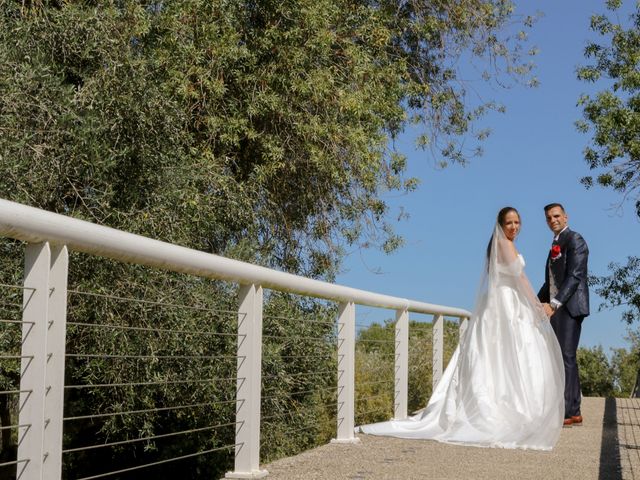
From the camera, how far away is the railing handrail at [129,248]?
3.22m

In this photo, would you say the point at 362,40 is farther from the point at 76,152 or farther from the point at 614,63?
the point at 614,63

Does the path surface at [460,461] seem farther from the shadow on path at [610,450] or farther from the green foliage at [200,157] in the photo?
the green foliage at [200,157]

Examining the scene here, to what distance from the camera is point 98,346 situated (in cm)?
1132

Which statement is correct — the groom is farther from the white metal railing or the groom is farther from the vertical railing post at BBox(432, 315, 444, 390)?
the white metal railing

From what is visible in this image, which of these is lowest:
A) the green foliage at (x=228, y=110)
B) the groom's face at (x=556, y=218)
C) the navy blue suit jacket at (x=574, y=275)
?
the navy blue suit jacket at (x=574, y=275)

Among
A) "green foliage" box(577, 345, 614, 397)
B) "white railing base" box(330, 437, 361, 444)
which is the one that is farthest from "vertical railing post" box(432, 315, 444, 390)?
"green foliage" box(577, 345, 614, 397)

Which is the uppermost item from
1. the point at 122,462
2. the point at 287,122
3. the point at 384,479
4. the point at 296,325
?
the point at 287,122

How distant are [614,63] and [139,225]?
17.3 meters

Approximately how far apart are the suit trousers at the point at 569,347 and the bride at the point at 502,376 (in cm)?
98

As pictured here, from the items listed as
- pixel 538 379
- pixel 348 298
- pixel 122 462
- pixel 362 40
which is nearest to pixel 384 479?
pixel 348 298

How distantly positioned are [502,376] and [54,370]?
17.5ft

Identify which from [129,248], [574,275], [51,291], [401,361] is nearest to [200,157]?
[401,361]

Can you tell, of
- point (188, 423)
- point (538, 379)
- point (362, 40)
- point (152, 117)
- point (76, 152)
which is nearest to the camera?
point (538, 379)

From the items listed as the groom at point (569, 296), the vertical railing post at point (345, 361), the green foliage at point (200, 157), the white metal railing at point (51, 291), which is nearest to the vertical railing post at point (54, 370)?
the white metal railing at point (51, 291)
